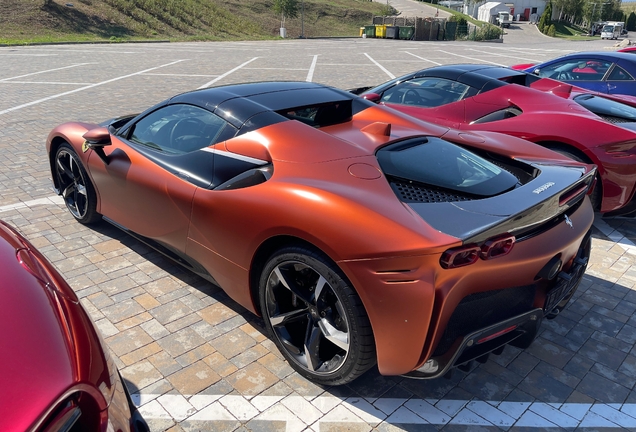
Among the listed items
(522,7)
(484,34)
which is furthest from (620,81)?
(522,7)

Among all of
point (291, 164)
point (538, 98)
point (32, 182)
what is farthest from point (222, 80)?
point (291, 164)

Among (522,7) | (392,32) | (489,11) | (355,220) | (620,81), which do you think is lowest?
(392,32)

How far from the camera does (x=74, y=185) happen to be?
4.65 m

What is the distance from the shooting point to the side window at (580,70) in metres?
8.09

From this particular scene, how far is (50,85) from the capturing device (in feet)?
40.8

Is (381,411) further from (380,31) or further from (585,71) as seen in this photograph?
(380,31)

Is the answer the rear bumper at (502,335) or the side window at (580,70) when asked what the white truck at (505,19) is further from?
the rear bumper at (502,335)

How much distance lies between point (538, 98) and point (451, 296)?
4121 mm

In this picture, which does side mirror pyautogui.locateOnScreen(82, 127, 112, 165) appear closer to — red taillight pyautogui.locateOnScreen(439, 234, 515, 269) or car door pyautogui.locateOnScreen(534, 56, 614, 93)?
red taillight pyautogui.locateOnScreen(439, 234, 515, 269)

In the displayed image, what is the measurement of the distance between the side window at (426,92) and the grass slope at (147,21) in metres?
23.9

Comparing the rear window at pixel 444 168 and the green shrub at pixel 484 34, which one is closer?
the rear window at pixel 444 168

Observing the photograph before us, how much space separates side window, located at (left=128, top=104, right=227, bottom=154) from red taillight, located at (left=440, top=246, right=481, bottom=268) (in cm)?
179

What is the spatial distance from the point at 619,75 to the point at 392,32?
3561 centimetres

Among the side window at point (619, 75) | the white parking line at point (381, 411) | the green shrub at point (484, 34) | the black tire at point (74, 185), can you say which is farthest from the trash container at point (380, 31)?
the white parking line at point (381, 411)
